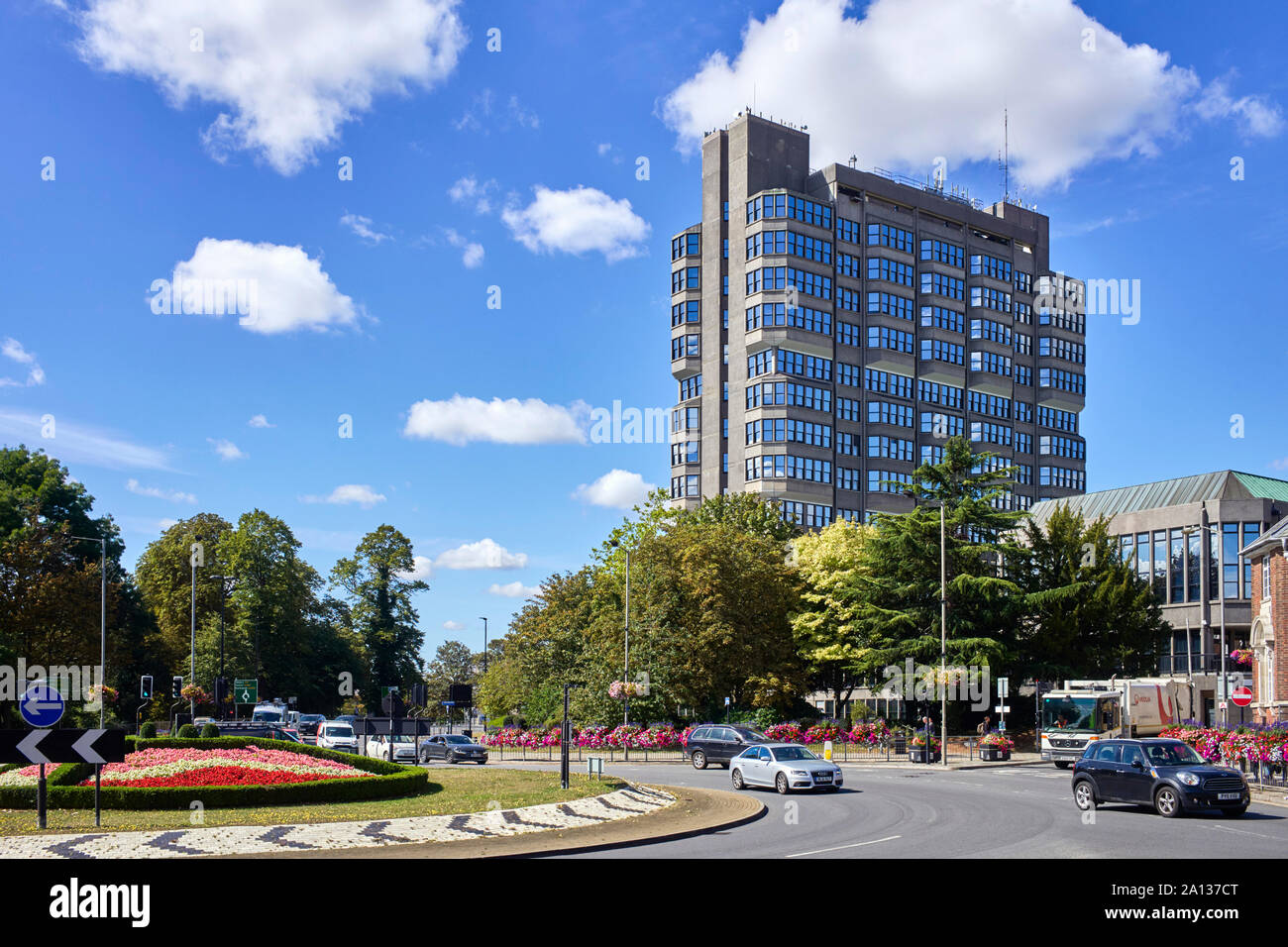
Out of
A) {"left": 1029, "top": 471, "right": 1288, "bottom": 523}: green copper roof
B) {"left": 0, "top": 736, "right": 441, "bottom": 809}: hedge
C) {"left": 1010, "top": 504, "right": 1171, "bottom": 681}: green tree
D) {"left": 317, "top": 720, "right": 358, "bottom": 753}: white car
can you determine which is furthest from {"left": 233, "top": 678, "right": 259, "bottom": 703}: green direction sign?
{"left": 1029, "top": 471, "right": 1288, "bottom": 523}: green copper roof

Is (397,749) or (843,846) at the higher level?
(843,846)

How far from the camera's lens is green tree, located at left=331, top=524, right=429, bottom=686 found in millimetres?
95875

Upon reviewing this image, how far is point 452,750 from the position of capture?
50438mm

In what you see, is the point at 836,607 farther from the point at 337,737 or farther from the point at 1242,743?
the point at 1242,743

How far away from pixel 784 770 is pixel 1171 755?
1011 cm

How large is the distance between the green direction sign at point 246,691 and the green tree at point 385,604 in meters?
23.3

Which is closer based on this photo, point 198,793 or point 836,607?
point 198,793

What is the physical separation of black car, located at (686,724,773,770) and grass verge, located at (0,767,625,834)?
42.8 feet

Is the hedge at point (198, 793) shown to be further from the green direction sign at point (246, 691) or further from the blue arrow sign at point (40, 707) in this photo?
the green direction sign at point (246, 691)

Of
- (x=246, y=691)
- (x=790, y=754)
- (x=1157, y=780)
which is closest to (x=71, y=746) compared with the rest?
(x=790, y=754)
